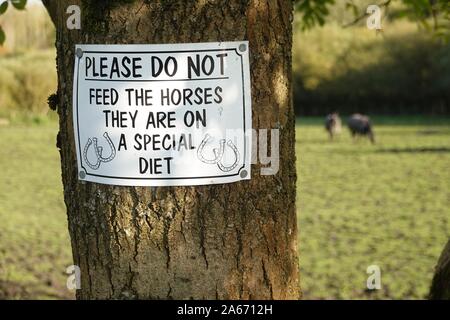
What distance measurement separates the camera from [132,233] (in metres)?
2.01

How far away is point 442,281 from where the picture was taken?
354 centimetres

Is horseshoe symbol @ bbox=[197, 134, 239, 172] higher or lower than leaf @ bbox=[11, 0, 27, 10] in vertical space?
lower

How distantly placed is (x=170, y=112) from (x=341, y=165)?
13944 mm

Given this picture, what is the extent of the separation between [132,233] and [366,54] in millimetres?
32587

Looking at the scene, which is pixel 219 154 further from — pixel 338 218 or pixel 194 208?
pixel 338 218

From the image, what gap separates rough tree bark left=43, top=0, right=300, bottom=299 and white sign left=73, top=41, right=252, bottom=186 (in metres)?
0.03

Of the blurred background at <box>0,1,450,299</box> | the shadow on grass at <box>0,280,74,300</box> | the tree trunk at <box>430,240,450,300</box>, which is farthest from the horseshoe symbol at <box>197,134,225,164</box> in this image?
the shadow on grass at <box>0,280,74,300</box>

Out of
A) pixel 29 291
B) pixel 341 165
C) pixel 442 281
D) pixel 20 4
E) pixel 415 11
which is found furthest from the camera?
pixel 341 165

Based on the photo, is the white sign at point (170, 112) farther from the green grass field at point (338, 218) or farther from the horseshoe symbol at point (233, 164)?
the green grass field at point (338, 218)

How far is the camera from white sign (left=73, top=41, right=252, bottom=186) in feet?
6.39

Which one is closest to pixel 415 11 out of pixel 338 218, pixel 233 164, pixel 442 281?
pixel 442 281

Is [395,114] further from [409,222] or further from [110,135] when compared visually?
[110,135]

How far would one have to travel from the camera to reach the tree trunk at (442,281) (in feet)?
11.4

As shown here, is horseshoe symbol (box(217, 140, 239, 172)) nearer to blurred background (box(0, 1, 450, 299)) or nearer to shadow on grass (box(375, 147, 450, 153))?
blurred background (box(0, 1, 450, 299))
